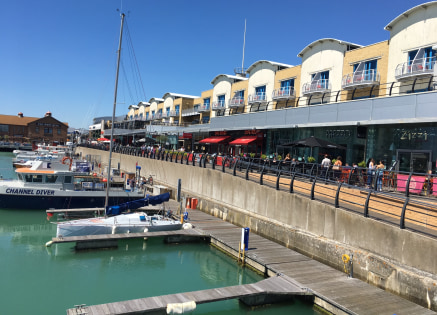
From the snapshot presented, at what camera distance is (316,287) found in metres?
11.3

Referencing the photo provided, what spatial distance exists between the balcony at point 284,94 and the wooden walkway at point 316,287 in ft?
58.0

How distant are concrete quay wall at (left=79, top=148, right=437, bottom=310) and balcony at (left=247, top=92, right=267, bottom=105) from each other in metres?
13.9

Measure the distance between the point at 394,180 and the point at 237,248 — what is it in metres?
7.40

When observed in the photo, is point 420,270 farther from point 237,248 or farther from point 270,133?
point 270,133

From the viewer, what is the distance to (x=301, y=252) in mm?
14773

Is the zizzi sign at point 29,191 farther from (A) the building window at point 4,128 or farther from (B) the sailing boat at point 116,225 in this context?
(A) the building window at point 4,128

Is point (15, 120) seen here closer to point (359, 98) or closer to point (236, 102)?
point (236, 102)

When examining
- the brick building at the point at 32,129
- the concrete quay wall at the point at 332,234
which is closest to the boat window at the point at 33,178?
the concrete quay wall at the point at 332,234

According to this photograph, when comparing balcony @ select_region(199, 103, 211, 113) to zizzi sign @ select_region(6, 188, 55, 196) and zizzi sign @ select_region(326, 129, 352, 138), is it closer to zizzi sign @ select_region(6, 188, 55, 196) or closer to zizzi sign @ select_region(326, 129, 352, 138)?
zizzi sign @ select_region(326, 129, 352, 138)

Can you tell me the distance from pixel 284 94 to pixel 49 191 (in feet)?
69.4

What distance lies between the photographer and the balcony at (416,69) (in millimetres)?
20203

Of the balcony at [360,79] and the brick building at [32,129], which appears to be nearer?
the balcony at [360,79]

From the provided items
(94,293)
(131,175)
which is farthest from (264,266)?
(131,175)

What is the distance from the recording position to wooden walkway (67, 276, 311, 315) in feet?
31.0
